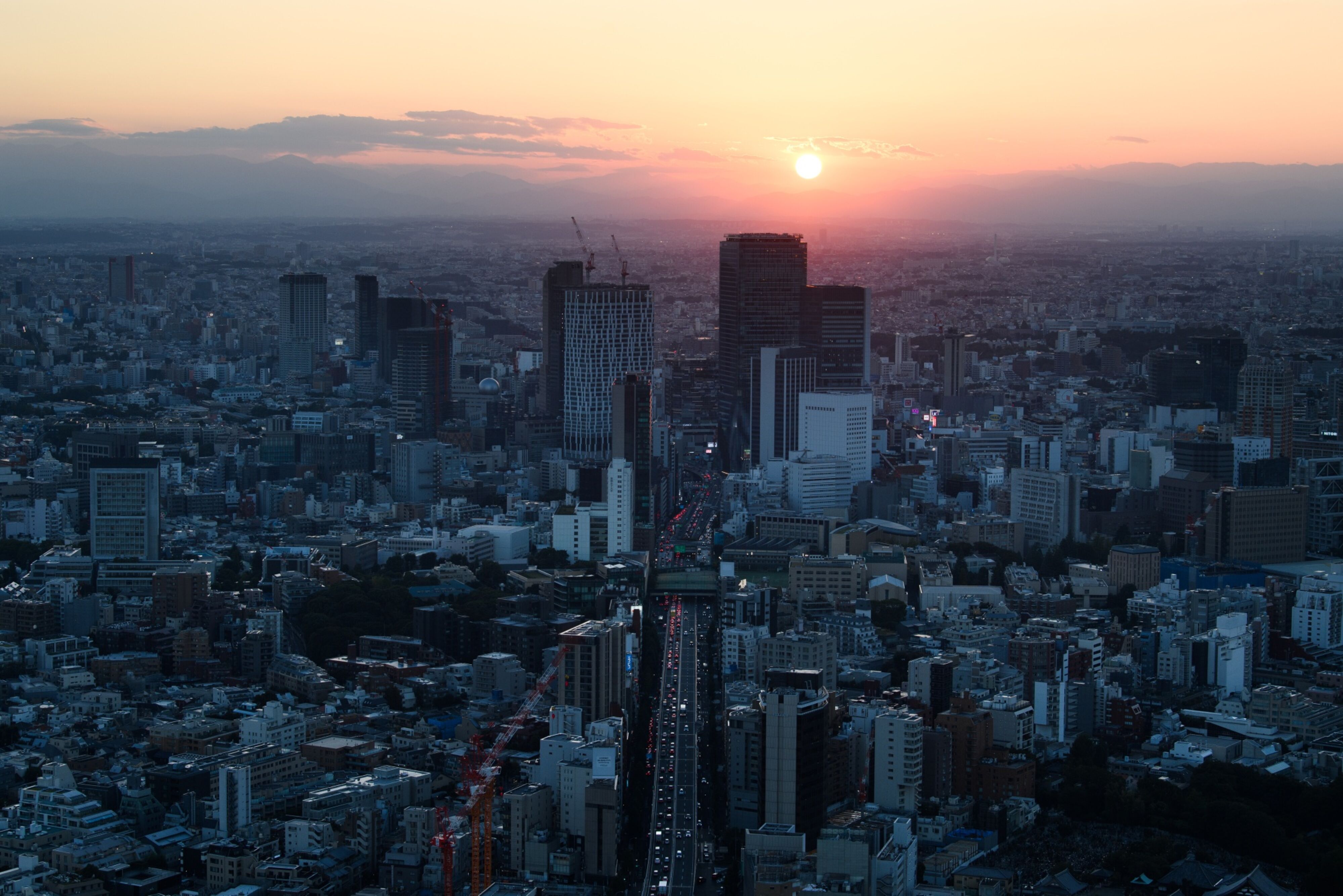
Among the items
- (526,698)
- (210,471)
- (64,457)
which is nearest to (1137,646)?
(526,698)

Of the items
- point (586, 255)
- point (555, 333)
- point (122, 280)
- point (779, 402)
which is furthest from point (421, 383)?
point (122, 280)

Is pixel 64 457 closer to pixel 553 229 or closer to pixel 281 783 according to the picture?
pixel 281 783

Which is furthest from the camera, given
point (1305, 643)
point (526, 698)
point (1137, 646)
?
point (1305, 643)

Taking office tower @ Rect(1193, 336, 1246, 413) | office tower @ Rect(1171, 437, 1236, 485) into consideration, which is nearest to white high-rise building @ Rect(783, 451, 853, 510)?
office tower @ Rect(1171, 437, 1236, 485)

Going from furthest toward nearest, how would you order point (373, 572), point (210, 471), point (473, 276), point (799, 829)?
point (473, 276), point (210, 471), point (373, 572), point (799, 829)

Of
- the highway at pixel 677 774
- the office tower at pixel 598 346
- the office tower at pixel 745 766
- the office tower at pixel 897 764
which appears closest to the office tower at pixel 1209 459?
the highway at pixel 677 774

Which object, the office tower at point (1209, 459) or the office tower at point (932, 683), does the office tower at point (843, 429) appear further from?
the office tower at point (932, 683)
